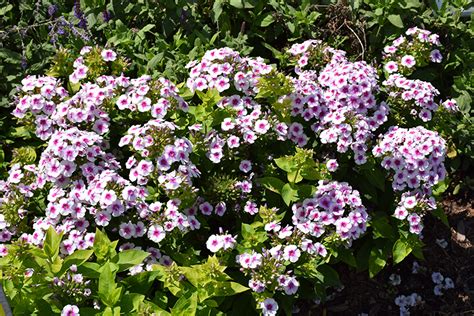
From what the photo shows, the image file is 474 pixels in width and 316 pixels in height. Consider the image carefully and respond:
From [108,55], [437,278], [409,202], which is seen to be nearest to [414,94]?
[409,202]

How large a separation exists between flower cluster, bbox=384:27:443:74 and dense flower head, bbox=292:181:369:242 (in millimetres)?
907

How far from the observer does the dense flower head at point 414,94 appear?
3818mm

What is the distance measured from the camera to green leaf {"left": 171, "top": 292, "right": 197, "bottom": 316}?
9.66 ft

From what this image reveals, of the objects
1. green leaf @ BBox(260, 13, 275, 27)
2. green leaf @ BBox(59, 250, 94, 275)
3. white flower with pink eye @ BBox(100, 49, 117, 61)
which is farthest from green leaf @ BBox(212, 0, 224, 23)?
green leaf @ BBox(59, 250, 94, 275)

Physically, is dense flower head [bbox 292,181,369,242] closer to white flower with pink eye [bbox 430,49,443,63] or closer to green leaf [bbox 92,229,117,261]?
green leaf [bbox 92,229,117,261]

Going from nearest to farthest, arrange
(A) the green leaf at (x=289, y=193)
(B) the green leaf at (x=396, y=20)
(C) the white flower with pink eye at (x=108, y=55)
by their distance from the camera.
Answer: (A) the green leaf at (x=289, y=193) < (C) the white flower with pink eye at (x=108, y=55) < (B) the green leaf at (x=396, y=20)

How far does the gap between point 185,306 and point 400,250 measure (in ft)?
3.96

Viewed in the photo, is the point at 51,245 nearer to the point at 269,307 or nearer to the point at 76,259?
the point at 76,259

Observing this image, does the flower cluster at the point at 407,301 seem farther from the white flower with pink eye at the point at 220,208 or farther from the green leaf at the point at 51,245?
the green leaf at the point at 51,245

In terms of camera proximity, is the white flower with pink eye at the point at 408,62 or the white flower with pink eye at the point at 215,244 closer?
the white flower with pink eye at the point at 215,244

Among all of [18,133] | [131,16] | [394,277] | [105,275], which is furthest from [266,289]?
[131,16]

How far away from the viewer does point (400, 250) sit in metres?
3.66

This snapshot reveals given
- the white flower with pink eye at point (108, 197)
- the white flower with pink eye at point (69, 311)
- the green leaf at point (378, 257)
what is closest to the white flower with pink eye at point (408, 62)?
the green leaf at point (378, 257)

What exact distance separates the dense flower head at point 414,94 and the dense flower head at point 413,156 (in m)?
0.23
